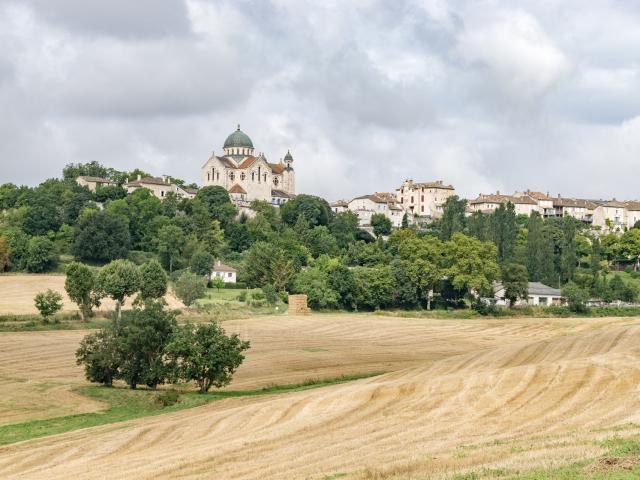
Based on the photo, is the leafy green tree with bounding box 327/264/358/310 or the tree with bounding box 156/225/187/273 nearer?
the leafy green tree with bounding box 327/264/358/310

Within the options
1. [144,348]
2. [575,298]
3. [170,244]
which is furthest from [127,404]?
[170,244]

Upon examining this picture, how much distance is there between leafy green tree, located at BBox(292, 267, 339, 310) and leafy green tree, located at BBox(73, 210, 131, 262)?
29152mm

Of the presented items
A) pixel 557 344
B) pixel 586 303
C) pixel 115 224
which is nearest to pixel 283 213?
pixel 115 224

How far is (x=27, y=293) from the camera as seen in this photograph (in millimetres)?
117000

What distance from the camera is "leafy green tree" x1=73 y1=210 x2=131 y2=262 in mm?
139000

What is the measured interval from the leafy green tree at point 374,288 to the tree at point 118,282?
30.2 meters

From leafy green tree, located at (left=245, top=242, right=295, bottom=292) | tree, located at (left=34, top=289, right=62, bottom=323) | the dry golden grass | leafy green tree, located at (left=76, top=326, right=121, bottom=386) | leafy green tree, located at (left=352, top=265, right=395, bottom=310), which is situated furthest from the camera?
leafy green tree, located at (left=245, top=242, right=295, bottom=292)

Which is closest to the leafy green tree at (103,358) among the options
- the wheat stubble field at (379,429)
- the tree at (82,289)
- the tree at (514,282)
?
the wheat stubble field at (379,429)

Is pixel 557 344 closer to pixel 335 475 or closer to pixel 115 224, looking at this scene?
pixel 335 475

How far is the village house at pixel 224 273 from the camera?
137750 mm

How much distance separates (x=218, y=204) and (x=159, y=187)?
23133mm

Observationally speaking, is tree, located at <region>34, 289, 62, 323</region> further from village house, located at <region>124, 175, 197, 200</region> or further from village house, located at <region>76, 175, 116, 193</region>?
village house, located at <region>76, 175, 116, 193</region>

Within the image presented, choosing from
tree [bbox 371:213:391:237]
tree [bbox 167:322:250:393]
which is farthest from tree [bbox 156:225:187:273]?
tree [bbox 167:322:250:393]

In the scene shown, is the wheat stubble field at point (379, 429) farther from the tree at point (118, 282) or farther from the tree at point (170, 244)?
the tree at point (170, 244)
